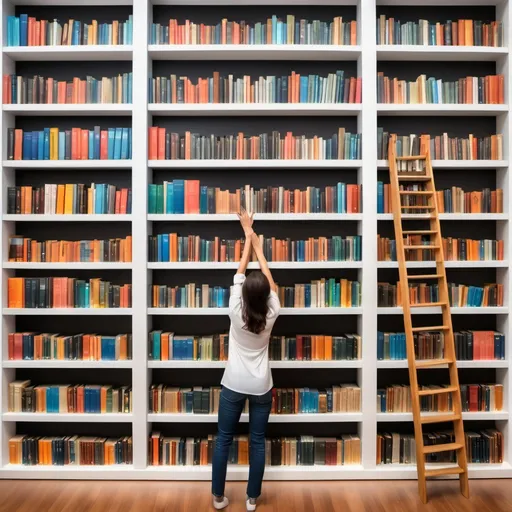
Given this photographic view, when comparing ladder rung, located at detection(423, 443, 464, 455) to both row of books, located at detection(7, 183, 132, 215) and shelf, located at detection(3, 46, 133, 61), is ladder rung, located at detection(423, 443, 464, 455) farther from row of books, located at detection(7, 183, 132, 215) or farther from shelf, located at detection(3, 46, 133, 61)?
shelf, located at detection(3, 46, 133, 61)

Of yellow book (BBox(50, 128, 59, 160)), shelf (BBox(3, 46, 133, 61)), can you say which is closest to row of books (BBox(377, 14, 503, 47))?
shelf (BBox(3, 46, 133, 61))

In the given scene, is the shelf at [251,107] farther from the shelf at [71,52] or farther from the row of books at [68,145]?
the shelf at [71,52]

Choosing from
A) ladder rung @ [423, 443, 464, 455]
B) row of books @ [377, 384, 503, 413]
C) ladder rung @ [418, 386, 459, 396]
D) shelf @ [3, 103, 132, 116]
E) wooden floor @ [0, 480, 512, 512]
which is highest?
shelf @ [3, 103, 132, 116]

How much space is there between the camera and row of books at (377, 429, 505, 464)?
3781mm

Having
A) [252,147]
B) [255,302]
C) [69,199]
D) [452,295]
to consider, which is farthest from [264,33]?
[452,295]

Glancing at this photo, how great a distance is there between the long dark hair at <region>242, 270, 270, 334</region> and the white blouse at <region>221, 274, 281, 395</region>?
59 mm

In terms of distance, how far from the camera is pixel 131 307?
148 inches

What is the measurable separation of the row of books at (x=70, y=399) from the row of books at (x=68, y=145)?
1.95 metres

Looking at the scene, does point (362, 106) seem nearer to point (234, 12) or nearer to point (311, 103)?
point (311, 103)

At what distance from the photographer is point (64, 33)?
3.79m

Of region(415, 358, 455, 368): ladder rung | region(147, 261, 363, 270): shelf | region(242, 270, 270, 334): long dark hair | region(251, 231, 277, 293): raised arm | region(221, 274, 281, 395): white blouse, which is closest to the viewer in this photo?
region(242, 270, 270, 334): long dark hair

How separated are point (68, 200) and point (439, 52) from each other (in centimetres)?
337

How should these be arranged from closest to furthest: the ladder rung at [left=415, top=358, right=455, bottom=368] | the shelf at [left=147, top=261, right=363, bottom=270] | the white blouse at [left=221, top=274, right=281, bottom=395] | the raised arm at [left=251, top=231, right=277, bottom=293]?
the white blouse at [left=221, top=274, right=281, bottom=395]
the raised arm at [left=251, top=231, right=277, bottom=293]
the ladder rung at [left=415, top=358, right=455, bottom=368]
the shelf at [left=147, top=261, right=363, bottom=270]

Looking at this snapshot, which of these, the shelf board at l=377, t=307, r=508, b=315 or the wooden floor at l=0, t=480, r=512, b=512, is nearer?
the wooden floor at l=0, t=480, r=512, b=512
